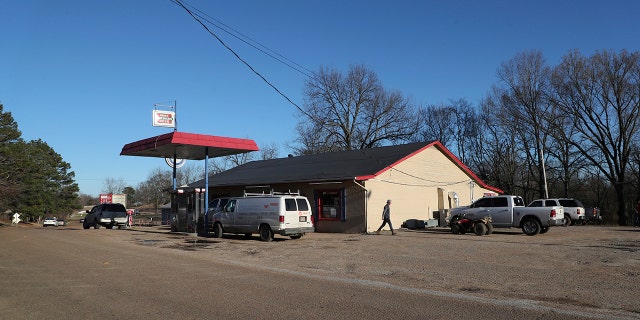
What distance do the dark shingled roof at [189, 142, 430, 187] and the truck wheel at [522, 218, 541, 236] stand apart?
733 cm

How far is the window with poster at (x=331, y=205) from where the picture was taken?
2572cm

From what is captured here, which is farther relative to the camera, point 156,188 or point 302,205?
point 156,188

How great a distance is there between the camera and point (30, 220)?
→ 70.8 m

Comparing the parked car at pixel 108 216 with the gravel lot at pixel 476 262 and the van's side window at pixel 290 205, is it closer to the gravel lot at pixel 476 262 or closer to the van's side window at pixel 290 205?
the gravel lot at pixel 476 262

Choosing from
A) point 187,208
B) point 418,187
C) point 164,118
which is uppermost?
point 164,118

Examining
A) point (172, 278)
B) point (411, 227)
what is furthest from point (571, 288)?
point (411, 227)

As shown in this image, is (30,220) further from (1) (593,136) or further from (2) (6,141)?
(1) (593,136)

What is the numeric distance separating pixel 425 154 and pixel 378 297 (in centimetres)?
2197

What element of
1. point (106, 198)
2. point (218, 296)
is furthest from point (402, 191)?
point (106, 198)

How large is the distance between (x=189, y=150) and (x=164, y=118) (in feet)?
15.3

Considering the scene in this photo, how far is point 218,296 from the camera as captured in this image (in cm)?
864

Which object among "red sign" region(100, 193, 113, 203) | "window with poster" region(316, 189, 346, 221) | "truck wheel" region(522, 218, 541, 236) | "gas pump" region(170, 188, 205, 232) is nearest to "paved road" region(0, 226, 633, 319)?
"window with poster" region(316, 189, 346, 221)

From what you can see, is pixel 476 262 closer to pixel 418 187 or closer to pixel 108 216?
pixel 418 187

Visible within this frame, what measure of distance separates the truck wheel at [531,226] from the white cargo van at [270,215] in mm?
9549
